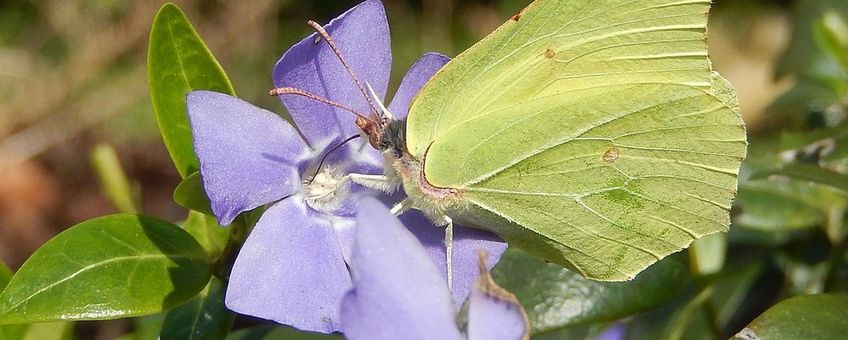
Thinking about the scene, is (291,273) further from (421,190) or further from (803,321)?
(803,321)

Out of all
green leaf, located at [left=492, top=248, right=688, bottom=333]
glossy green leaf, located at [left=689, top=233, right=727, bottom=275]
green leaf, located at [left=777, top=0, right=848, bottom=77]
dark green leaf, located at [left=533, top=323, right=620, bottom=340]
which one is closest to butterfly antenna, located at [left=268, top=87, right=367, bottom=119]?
green leaf, located at [left=492, top=248, right=688, bottom=333]

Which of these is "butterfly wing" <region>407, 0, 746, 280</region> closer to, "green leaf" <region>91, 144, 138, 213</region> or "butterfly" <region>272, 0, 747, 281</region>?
"butterfly" <region>272, 0, 747, 281</region>

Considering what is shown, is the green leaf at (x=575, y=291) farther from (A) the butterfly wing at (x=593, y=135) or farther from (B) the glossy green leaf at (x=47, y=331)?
(B) the glossy green leaf at (x=47, y=331)

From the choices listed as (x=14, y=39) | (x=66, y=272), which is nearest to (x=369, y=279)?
(x=66, y=272)

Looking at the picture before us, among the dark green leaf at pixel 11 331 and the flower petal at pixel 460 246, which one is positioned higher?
the flower petal at pixel 460 246

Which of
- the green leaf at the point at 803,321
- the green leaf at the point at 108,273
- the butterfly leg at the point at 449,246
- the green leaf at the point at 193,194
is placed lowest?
the green leaf at the point at 803,321

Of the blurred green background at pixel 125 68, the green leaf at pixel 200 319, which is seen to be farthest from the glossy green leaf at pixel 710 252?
the blurred green background at pixel 125 68
